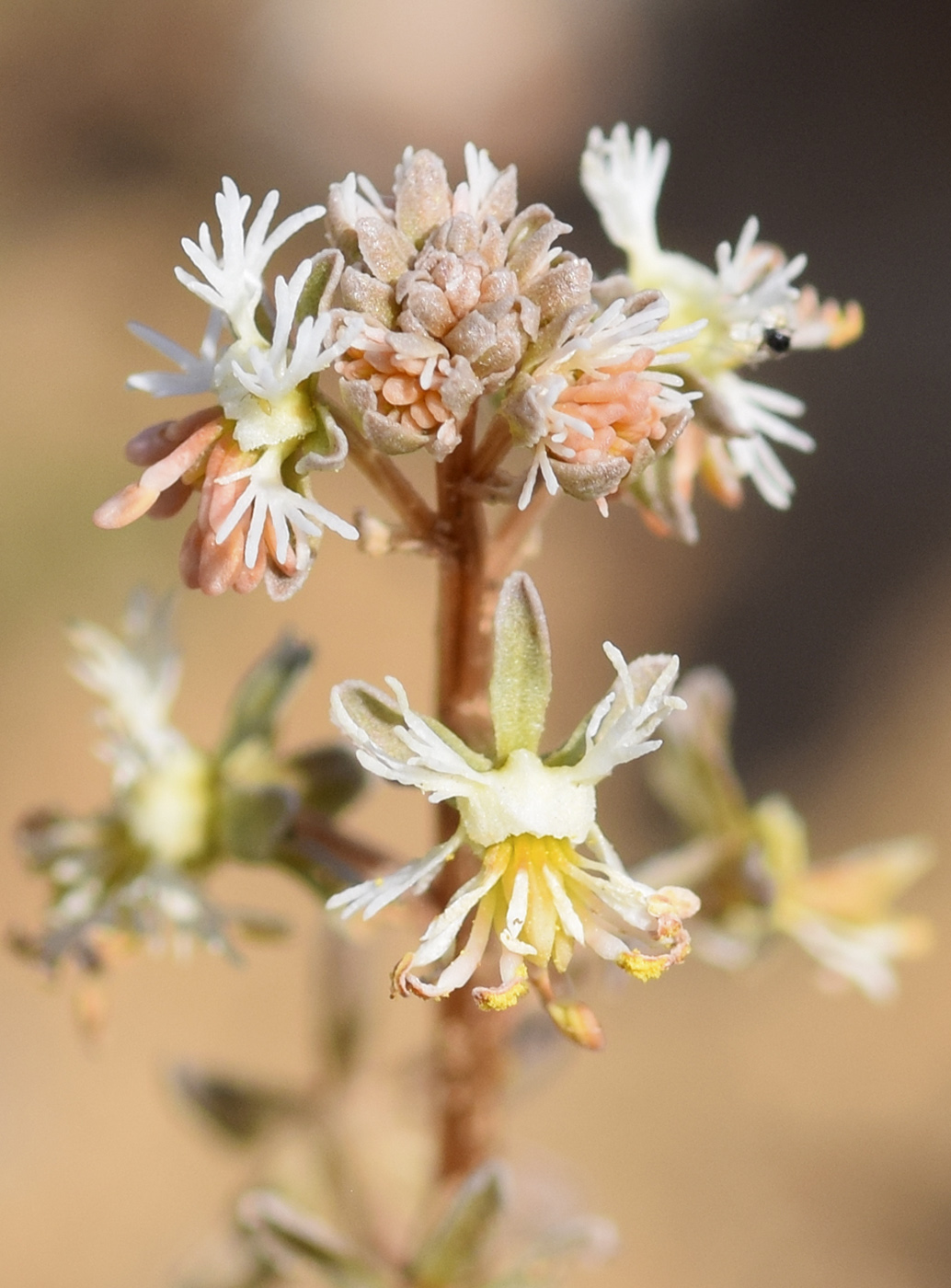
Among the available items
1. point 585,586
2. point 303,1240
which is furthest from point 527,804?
point 585,586

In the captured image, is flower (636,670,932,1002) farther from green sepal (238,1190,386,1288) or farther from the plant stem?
green sepal (238,1190,386,1288)

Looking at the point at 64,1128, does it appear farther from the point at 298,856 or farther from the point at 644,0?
the point at 644,0

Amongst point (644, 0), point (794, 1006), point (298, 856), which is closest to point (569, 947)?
point (298, 856)

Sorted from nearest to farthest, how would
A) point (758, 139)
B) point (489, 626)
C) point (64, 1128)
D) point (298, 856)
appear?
1. point (489, 626)
2. point (298, 856)
3. point (64, 1128)
4. point (758, 139)

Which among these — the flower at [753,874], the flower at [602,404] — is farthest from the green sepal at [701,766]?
the flower at [602,404]

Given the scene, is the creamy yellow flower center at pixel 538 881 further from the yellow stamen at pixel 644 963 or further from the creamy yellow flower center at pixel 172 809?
the creamy yellow flower center at pixel 172 809

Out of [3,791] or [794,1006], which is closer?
[794,1006]
